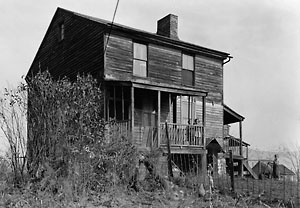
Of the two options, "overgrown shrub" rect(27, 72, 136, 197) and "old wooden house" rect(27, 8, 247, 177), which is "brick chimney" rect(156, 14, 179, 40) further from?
"overgrown shrub" rect(27, 72, 136, 197)

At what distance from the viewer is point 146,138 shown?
56.9 ft

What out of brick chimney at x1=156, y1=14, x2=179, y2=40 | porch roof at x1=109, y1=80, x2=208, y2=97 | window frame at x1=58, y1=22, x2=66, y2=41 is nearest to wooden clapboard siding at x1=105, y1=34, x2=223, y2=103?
porch roof at x1=109, y1=80, x2=208, y2=97

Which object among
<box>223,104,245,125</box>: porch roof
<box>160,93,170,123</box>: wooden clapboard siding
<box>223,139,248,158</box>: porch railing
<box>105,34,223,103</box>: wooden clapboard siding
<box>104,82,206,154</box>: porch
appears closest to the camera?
<box>104,82,206,154</box>: porch

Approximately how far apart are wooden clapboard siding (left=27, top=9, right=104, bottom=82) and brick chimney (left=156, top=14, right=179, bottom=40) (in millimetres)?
5377

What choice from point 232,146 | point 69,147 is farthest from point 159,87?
point 232,146

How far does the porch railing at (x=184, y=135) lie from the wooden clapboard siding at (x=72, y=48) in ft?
13.2

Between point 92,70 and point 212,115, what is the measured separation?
7.55m

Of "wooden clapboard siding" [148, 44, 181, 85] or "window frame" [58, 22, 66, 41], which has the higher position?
"window frame" [58, 22, 66, 41]

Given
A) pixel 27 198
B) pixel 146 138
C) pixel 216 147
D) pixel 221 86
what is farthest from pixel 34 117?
pixel 221 86

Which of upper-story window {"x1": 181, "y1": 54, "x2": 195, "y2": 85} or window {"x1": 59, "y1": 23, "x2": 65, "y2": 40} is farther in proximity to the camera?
window {"x1": 59, "y1": 23, "x2": 65, "y2": 40}

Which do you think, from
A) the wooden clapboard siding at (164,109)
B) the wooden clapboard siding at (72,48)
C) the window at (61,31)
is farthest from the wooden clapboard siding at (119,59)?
the window at (61,31)

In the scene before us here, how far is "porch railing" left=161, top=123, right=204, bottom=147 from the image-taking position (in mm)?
17328

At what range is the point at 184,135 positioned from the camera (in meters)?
17.9

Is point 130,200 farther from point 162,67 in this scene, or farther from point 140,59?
point 162,67
